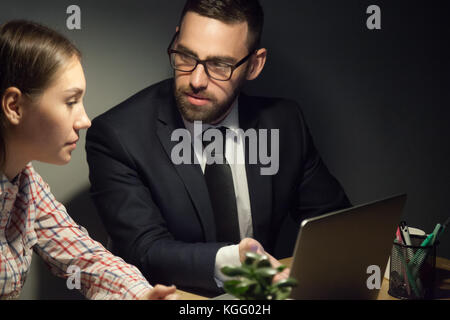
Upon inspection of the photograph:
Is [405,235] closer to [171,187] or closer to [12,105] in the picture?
[171,187]

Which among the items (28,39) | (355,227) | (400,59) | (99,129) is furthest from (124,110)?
→ (400,59)

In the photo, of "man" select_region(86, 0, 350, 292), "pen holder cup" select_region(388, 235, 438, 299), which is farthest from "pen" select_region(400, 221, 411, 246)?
"man" select_region(86, 0, 350, 292)

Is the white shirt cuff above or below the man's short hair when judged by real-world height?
below

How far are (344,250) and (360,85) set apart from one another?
4.82 feet

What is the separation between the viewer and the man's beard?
1.74m

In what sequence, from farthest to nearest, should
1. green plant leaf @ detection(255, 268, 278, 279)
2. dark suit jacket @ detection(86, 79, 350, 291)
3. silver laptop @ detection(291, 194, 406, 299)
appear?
dark suit jacket @ detection(86, 79, 350, 291) → silver laptop @ detection(291, 194, 406, 299) → green plant leaf @ detection(255, 268, 278, 279)

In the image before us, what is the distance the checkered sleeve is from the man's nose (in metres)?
0.58

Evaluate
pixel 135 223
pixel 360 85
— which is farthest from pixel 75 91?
pixel 360 85

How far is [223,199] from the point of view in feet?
5.91

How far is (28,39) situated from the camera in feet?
3.76

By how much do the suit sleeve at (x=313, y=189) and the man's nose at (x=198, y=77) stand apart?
0.50m

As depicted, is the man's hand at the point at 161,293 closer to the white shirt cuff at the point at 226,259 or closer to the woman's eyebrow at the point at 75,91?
the white shirt cuff at the point at 226,259

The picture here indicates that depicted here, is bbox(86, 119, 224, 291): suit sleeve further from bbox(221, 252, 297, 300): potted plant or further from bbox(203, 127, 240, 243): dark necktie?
bbox(221, 252, 297, 300): potted plant

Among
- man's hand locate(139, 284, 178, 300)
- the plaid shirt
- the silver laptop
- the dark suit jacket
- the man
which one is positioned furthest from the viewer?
the man
